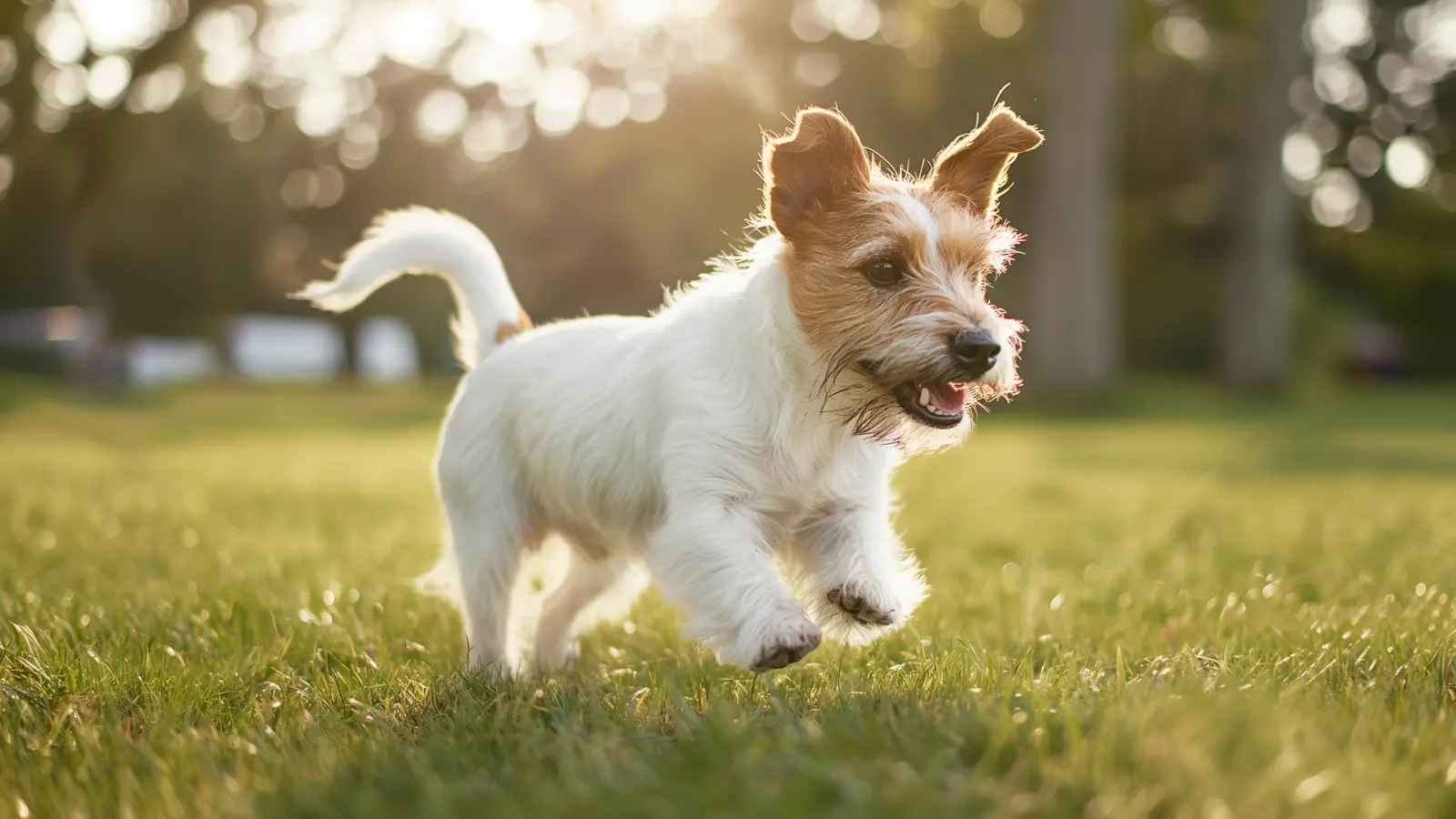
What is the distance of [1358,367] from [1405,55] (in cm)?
1143

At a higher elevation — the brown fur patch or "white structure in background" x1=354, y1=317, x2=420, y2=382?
the brown fur patch

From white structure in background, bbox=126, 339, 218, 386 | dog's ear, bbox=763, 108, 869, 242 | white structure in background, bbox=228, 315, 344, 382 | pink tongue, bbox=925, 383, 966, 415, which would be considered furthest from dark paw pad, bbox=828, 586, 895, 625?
white structure in background, bbox=228, 315, 344, 382

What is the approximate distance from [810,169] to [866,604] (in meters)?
1.41

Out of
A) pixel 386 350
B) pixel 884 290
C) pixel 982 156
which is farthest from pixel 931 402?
pixel 386 350

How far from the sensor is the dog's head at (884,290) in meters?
3.68

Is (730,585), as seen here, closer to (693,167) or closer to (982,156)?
(982,156)

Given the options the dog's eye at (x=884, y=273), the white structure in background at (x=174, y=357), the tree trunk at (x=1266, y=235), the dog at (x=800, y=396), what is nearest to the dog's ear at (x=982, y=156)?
the dog at (x=800, y=396)

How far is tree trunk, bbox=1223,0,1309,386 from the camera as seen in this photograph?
25391 millimetres

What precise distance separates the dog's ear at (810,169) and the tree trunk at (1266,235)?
24517 millimetres

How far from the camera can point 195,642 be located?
4285 mm

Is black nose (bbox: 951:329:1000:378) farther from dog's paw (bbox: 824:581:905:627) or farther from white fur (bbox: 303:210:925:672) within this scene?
dog's paw (bbox: 824:581:905:627)

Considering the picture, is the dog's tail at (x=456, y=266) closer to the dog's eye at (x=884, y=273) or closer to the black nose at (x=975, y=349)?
the dog's eye at (x=884, y=273)

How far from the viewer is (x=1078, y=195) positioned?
20375mm

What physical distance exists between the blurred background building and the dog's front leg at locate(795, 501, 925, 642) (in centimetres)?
1801
